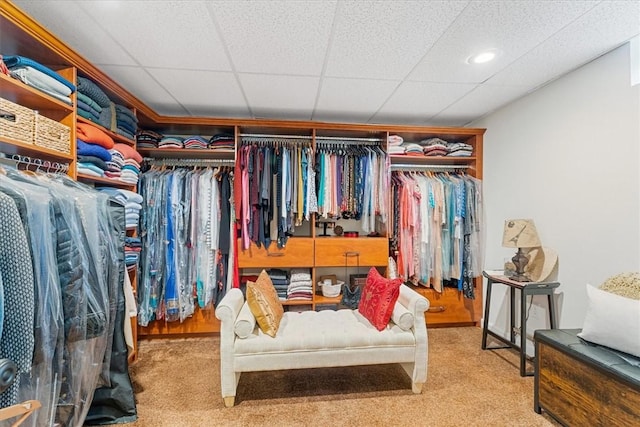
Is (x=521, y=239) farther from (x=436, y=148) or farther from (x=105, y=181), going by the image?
(x=105, y=181)

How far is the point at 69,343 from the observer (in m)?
1.32

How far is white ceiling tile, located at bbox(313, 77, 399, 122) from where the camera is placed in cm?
220

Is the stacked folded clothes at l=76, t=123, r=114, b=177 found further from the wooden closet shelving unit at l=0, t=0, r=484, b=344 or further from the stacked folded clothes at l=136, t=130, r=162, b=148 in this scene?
the stacked folded clothes at l=136, t=130, r=162, b=148

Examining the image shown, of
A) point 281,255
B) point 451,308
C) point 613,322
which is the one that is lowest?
point 451,308

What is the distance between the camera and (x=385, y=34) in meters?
1.59

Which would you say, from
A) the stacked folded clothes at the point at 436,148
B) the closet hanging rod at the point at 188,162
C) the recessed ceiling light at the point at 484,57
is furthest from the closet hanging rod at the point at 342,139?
the recessed ceiling light at the point at 484,57

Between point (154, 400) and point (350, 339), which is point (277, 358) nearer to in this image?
point (350, 339)

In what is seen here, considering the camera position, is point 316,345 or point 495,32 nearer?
point 495,32

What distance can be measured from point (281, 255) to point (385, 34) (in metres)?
2.02

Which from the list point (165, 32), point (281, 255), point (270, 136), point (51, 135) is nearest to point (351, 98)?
point (270, 136)

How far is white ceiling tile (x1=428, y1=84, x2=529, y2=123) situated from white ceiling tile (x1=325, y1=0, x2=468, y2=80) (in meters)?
0.83

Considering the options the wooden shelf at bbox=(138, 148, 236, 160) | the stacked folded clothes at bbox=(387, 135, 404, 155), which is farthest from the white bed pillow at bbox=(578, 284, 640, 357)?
the wooden shelf at bbox=(138, 148, 236, 160)

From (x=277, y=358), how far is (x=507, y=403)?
60.6 inches

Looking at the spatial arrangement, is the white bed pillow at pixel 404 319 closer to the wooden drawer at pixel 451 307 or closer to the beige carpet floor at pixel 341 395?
the beige carpet floor at pixel 341 395
